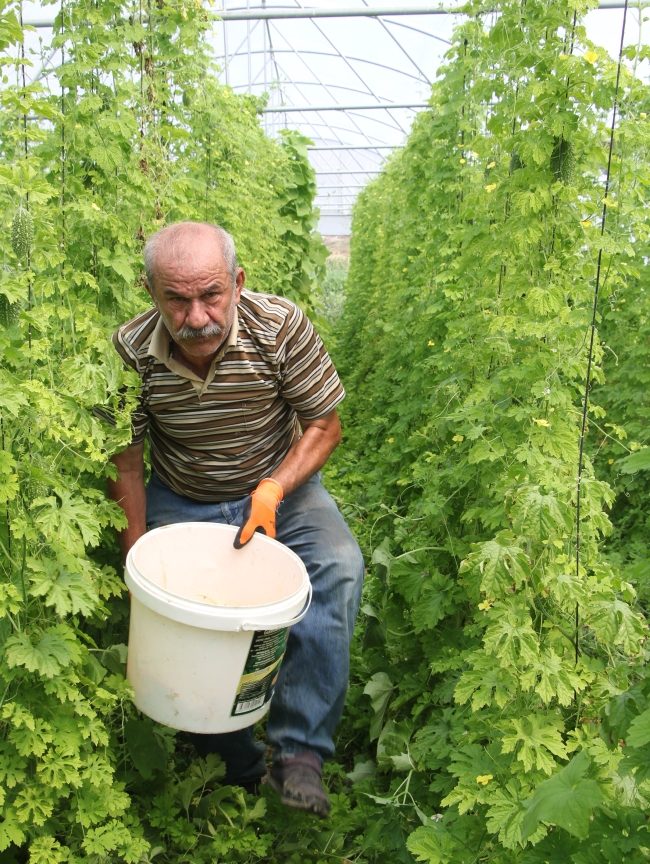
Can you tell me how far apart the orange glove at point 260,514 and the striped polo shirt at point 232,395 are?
24cm

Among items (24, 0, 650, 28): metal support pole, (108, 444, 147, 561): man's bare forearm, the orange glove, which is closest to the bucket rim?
the orange glove

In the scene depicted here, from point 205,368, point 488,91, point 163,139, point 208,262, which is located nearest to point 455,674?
point 205,368

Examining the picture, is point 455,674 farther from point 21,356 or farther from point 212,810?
point 21,356

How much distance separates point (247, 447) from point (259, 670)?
807 mm

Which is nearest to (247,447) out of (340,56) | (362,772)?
(362,772)

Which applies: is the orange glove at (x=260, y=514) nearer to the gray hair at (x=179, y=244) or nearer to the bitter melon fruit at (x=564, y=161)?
the gray hair at (x=179, y=244)

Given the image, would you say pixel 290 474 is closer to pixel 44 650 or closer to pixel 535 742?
pixel 44 650

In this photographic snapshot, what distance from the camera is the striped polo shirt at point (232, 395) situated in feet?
7.77

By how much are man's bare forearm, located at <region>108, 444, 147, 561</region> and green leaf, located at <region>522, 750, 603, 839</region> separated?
1.50 m

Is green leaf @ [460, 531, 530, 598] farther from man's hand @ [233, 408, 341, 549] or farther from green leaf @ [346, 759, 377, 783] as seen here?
green leaf @ [346, 759, 377, 783]

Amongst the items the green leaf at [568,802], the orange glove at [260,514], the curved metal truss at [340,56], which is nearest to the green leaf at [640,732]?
the green leaf at [568,802]

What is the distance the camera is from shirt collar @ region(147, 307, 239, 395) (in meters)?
2.33

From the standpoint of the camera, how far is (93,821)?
180 cm

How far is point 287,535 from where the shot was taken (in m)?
2.43
